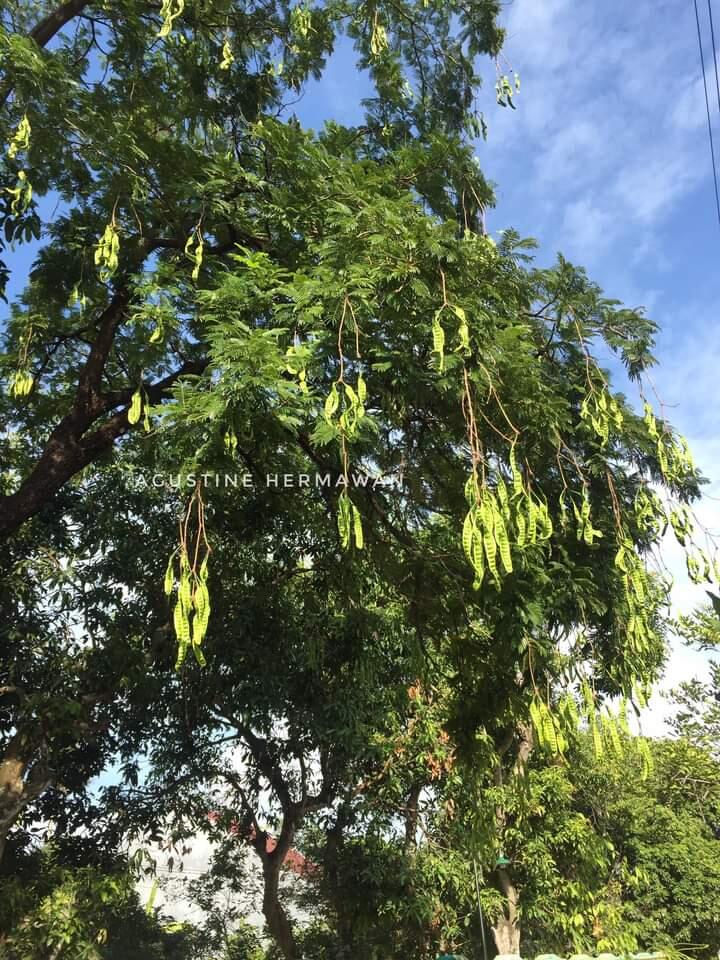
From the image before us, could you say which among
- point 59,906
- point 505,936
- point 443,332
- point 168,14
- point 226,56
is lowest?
point 505,936

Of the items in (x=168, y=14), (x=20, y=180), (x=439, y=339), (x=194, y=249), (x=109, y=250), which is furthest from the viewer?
(x=194, y=249)

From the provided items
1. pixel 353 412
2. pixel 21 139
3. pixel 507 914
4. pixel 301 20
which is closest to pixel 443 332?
pixel 353 412

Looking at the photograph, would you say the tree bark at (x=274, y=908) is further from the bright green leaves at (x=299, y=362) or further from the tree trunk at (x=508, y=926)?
the bright green leaves at (x=299, y=362)

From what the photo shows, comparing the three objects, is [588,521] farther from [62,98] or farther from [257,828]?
[257,828]

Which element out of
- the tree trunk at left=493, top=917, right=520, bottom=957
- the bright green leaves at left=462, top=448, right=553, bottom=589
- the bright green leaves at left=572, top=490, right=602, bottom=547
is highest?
the bright green leaves at left=572, top=490, right=602, bottom=547

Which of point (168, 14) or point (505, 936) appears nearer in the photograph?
point (168, 14)

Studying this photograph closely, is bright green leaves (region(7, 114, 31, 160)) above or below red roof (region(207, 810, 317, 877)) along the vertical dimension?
above

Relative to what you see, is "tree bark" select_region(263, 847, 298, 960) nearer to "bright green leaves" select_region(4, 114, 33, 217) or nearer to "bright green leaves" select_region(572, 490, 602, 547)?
"bright green leaves" select_region(572, 490, 602, 547)

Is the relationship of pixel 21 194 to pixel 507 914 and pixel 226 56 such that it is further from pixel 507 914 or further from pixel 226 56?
pixel 507 914

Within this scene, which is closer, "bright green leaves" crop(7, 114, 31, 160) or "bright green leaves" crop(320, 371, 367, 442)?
"bright green leaves" crop(320, 371, 367, 442)

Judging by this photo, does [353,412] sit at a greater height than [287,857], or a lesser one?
greater

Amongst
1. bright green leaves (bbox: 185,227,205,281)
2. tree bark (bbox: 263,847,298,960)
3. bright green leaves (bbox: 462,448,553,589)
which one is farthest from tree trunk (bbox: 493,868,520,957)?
bright green leaves (bbox: 185,227,205,281)

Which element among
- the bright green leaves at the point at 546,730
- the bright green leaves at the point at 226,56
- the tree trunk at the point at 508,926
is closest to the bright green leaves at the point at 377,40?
the bright green leaves at the point at 226,56

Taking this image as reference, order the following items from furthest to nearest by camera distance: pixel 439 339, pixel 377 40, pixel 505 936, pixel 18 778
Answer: pixel 505 936 < pixel 18 778 < pixel 377 40 < pixel 439 339
